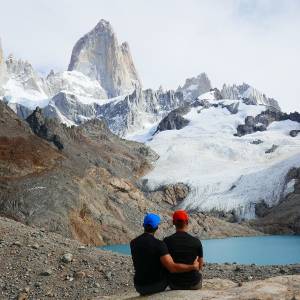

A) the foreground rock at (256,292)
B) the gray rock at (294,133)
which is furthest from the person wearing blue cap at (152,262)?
the gray rock at (294,133)

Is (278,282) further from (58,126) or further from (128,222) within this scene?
(58,126)

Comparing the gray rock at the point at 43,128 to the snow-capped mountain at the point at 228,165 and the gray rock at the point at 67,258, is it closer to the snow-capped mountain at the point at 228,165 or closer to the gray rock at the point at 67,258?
the snow-capped mountain at the point at 228,165

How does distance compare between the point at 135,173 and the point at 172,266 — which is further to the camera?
the point at 135,173

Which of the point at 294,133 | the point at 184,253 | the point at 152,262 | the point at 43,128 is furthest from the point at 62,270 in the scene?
the point at 294,133

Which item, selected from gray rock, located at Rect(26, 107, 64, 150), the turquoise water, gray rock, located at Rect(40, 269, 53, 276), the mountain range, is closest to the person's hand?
gray rock, located at Rect(40, 269, 53, 276)

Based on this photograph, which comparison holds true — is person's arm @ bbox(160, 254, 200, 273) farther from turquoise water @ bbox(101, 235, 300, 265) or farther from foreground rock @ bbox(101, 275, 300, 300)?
turquoise water @ bbox(101, 235, 300, 265)

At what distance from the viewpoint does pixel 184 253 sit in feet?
38.9

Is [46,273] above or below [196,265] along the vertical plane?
below

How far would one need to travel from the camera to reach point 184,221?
1160 centimetres

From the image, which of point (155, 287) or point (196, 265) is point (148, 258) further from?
point (196, 265)

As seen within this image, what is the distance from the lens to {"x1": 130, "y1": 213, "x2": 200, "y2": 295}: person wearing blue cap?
38.2 feet

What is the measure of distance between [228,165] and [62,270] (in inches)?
5146

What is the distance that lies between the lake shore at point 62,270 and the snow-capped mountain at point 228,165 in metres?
94.0

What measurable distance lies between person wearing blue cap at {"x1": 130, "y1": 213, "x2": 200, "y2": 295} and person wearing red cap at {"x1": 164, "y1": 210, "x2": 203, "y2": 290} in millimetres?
172
